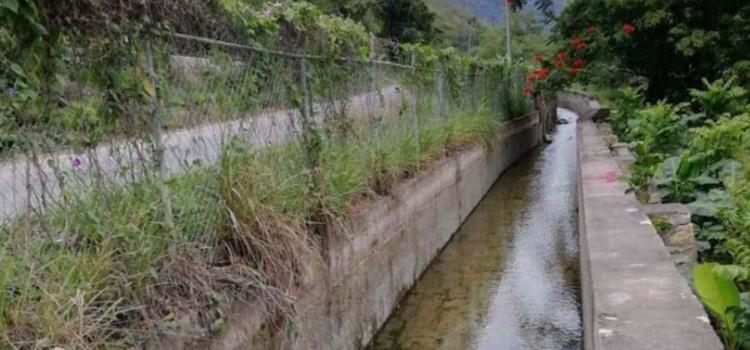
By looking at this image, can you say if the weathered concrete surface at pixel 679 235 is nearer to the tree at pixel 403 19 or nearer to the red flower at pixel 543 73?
the red flower at pixel 543 73

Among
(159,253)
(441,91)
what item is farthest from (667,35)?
(159,253)

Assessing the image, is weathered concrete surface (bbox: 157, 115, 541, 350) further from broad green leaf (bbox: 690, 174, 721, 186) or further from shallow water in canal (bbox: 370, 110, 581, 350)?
broad green leaf (bbox: 690, 174, 721, 186)

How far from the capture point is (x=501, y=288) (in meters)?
6.22

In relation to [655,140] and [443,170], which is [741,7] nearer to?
[655,140]

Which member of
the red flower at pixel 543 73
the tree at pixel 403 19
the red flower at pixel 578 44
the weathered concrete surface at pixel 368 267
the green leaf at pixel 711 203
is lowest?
the weathered concrete surface at pixel 368 267

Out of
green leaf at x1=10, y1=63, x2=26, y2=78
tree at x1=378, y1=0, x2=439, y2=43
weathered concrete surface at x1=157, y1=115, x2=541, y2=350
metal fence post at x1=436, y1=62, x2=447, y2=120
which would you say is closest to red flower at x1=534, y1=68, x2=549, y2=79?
metal fence post at x1=436, y1=62, x2=447, y2=120

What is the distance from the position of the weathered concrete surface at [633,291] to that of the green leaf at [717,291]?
0.07m

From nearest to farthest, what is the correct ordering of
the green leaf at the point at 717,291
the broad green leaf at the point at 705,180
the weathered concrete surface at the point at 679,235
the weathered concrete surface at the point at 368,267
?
the green leaf at the point at 717,291
the weathered concrete surface at the point at 368,267
the weathered concrete surface at the point at 679,235
the broad green leaf at the point at 705,180

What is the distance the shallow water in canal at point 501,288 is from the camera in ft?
16.7

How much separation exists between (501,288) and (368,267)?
67.7 inches

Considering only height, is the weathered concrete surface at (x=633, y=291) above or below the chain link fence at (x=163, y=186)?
below

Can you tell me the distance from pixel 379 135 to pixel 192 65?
9.54 feet

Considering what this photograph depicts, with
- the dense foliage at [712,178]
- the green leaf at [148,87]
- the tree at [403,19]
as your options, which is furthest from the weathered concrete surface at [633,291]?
the tree at [403,19]

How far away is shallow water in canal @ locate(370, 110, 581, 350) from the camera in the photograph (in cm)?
508
